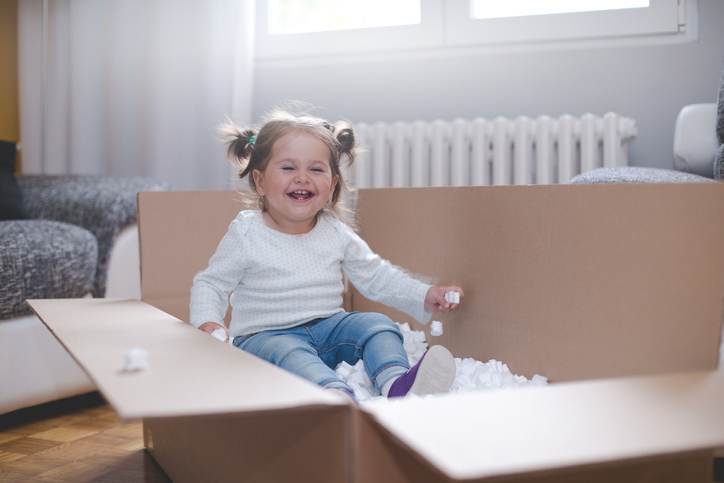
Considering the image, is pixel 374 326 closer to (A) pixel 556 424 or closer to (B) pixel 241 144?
(B) pixel 241 144

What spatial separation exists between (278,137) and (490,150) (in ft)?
2.84

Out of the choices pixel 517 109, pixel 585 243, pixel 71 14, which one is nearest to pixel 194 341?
pixel 585 243

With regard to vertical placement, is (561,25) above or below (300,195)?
above

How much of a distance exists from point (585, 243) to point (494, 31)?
3.69ft

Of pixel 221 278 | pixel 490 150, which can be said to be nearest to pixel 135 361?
pixel 221 278

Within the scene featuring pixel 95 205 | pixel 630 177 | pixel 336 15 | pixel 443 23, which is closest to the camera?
pixel 630 177

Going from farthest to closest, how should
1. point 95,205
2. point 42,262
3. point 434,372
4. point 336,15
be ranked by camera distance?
1. point 336,15
2. point 95,205
3. point 42,262
4. point 434,372

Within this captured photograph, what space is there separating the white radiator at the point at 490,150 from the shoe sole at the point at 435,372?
2.84 feet

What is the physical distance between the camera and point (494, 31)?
6.36 feet

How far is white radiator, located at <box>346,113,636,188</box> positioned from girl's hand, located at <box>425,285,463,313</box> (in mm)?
649

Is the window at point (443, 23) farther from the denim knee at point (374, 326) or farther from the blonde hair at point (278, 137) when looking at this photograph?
the denim knee at point (374, 326)

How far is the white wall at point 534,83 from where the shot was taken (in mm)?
1830

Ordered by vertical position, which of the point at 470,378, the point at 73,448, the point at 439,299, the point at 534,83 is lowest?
the point at 73,448

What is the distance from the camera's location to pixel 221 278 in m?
1.13
